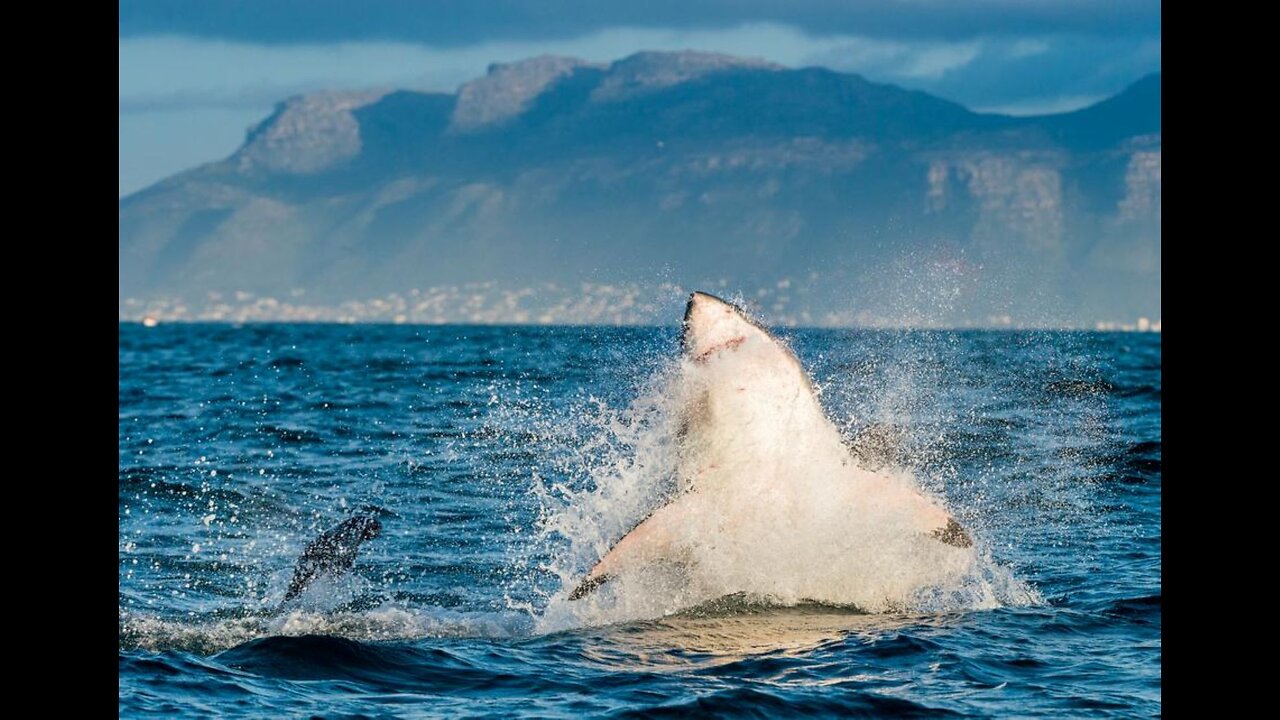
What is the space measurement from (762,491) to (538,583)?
2.94m

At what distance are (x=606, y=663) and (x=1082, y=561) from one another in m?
6.41

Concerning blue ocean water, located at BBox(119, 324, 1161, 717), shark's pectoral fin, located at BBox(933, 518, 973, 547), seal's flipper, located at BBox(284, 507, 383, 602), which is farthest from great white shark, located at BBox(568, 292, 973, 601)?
seal's flipper, located at BBox(284, 507, 383, 602)

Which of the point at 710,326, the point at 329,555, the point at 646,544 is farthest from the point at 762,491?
the point at 329,555

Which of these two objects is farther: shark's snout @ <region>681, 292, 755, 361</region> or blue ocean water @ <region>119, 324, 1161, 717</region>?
shark's snout @ <region>681, 292, 755, 361</region>

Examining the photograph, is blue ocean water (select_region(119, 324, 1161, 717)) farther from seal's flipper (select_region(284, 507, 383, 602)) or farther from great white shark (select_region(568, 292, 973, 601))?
great white shark (select_region(568, 292, 973, 601))

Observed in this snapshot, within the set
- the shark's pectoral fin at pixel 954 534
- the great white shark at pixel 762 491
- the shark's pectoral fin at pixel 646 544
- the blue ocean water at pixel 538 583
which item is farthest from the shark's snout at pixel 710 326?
the shark's pectoral fin at pixel 954 534

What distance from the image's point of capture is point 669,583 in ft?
40.6

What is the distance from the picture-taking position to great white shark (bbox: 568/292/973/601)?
11625 millimetres

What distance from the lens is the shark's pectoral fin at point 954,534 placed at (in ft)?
39.4

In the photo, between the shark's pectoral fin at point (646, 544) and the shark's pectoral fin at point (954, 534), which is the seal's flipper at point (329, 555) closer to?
the shark's pectoral fin at point (646, 544)

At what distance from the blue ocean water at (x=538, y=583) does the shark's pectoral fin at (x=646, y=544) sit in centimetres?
44

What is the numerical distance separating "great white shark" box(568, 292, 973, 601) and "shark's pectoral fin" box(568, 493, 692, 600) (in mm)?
11
